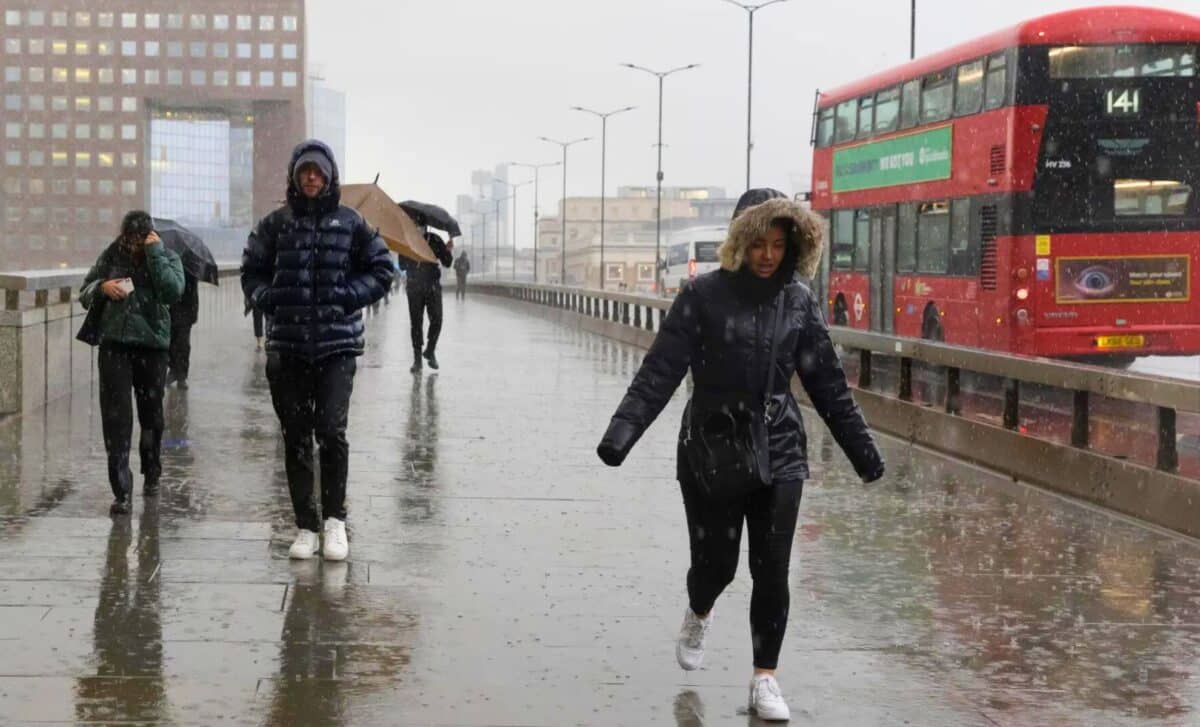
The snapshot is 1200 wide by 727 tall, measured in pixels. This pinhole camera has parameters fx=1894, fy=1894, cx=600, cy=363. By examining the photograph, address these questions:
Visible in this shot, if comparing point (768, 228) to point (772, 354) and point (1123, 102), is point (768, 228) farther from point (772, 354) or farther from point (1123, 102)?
point (1123, 102)

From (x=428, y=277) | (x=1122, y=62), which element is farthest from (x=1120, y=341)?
(x=428, y=277)

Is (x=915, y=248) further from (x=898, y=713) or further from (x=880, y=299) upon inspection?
(x=898, y=713)

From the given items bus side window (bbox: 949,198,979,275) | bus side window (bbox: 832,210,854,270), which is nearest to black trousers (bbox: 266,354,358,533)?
bus side window (bbox: 949,198,979,275)

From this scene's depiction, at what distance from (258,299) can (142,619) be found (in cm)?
193

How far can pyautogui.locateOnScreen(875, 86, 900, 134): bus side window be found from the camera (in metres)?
24.7

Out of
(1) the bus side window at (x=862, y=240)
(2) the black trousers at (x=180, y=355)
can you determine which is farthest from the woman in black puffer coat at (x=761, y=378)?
(1) the bus side window at (x=862, y=240)

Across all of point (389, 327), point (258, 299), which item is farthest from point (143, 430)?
point (389, 327)

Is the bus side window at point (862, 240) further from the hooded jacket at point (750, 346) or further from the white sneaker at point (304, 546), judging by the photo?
the hooded jacket at point (750, 346)

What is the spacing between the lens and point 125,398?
10.2 meters

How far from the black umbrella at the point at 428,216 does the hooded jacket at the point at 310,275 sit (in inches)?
526

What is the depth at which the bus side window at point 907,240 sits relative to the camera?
24094mm

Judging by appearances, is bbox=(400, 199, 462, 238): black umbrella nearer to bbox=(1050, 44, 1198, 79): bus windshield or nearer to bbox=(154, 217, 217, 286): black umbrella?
bbox=(154, 217, 217, 286): black umbrella

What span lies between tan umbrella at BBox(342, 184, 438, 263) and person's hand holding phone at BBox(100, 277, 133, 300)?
9518 mm

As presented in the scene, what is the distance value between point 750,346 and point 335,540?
335cm
